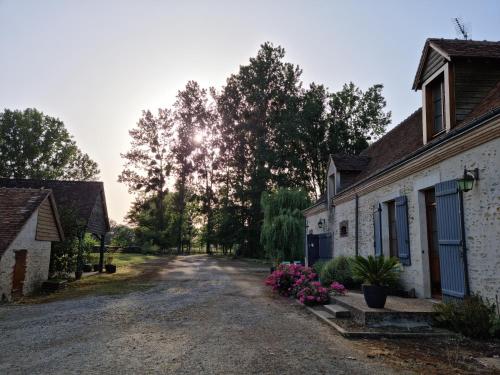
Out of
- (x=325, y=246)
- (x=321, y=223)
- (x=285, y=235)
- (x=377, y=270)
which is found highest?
(x=321, y=223)

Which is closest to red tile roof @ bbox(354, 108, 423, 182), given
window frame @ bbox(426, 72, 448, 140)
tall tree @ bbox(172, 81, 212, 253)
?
window frame @ bbox(426, 72, 448, 140)

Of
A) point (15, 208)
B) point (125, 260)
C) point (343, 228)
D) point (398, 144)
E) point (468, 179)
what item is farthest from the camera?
point (125, 260)

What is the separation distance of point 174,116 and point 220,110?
303 inches

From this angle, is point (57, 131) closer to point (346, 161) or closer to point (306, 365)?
point (346, 161)

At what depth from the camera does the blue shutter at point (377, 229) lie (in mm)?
10516

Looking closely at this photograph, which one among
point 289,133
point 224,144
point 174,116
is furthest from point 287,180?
point 174,116

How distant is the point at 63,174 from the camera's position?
144ft

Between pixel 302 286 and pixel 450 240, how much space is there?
4807 millimetres

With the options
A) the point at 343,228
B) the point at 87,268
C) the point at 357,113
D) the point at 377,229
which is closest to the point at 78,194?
the point at 87,268

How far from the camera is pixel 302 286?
1082 centimetres

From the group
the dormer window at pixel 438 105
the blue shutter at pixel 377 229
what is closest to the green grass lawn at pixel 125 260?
the blue shutter at pixel 377 229

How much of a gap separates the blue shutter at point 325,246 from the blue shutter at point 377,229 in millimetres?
4935

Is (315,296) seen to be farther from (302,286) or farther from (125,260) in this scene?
(125,260)

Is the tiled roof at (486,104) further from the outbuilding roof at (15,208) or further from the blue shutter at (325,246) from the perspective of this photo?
the outbuilding roof at (15,208)
